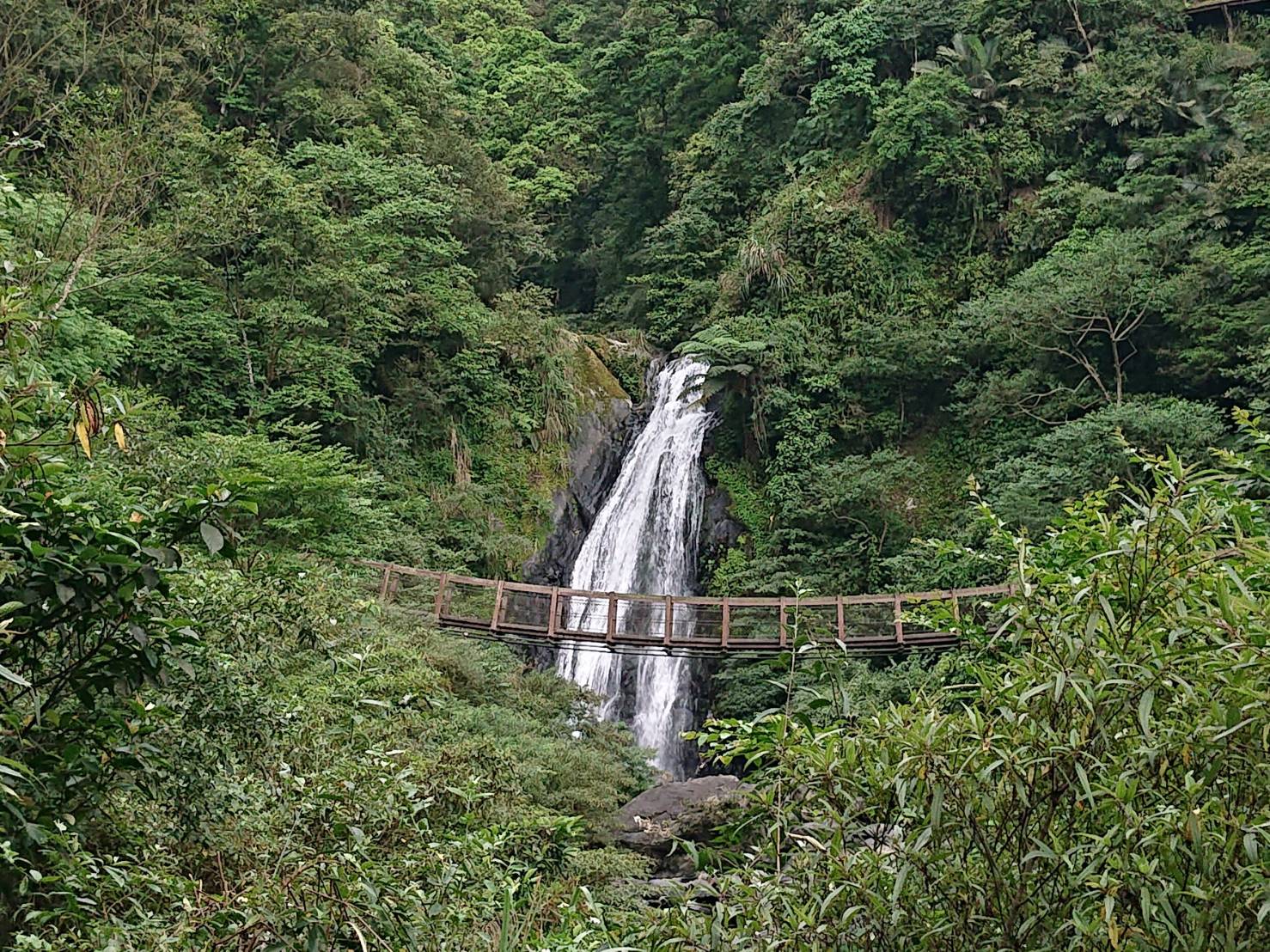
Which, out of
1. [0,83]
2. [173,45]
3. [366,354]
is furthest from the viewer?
[366,354]

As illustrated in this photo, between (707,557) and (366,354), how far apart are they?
19.6 feet

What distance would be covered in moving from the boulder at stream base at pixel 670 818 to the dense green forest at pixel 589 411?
0.36m

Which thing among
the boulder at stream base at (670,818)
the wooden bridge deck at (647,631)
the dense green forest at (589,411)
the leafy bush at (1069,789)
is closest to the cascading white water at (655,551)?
the dense green forest at (589,411)

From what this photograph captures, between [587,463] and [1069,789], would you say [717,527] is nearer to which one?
[587,463]

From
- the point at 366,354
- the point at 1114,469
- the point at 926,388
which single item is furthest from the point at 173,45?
the point at 1114,469

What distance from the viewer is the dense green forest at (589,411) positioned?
1886 millimetres

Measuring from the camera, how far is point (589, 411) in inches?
729

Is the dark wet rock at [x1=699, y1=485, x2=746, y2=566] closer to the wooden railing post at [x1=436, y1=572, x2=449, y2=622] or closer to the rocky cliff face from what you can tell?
the rocky cliff face

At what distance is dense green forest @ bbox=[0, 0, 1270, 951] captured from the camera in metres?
1.89

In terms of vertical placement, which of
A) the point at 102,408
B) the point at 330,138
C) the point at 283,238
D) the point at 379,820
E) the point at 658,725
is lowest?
the point at 658,725

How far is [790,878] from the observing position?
2.12 metres

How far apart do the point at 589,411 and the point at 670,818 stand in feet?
30.2

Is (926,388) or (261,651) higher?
(926,388)

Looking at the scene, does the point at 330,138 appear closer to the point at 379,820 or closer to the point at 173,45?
the point at 173,45
